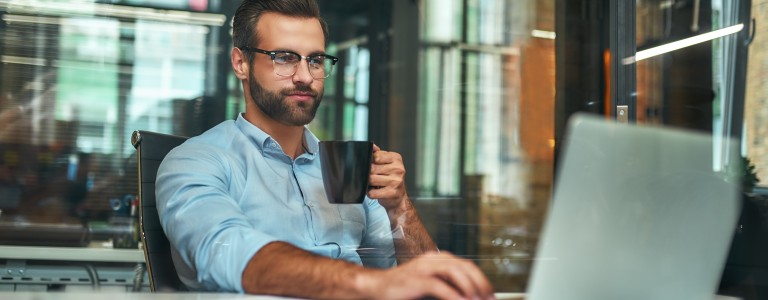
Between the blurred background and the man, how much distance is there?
179 cm

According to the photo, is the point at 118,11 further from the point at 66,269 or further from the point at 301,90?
the point at 301,90

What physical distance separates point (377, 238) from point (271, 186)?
0.16 metres

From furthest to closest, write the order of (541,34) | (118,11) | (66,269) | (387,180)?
(541,34) → (118,11) → (66,269) → (387,180)

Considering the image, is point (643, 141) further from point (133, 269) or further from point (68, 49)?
point (68, 49)

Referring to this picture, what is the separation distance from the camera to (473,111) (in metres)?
4.36

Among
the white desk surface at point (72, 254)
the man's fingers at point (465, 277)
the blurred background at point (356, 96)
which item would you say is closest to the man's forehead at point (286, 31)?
the man's fingers at point (465, 277)

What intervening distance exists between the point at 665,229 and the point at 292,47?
562 mm

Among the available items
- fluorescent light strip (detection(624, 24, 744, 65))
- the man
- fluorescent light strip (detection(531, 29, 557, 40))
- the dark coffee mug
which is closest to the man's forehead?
the man

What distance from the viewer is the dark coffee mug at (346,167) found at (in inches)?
32.0

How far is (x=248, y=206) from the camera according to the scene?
0.94 m

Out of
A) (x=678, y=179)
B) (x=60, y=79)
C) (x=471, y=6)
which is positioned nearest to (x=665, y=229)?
(x=678, y=179)

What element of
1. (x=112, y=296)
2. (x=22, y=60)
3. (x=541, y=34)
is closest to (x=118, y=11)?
(x=22, y=60)

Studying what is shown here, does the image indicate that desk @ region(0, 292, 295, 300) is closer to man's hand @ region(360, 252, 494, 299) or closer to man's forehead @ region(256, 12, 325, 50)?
man's hand @ region(360, 252, 494, 299)

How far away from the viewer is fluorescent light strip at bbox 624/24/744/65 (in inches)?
73.4
